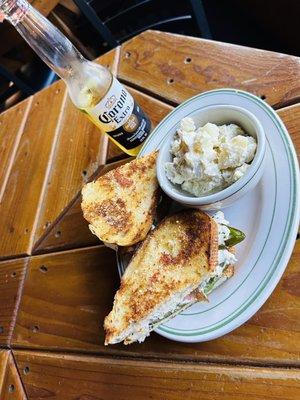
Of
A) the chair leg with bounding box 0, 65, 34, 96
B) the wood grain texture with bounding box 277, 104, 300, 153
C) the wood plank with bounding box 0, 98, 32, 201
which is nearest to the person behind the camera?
the wood grain texture with bounding box 277, 104, 300, 153

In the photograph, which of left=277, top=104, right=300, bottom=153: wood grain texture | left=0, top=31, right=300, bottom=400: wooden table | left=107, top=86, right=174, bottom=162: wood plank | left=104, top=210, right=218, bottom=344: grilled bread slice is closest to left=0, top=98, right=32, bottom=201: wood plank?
left=0, top=31, right=300, bottom=400: wooden table

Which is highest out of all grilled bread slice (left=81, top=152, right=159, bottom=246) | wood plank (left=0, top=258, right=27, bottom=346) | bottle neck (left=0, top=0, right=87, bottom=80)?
bottle neck (left=0, top=0, right=87, bottom=80)

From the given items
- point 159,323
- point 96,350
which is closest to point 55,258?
point 96,350

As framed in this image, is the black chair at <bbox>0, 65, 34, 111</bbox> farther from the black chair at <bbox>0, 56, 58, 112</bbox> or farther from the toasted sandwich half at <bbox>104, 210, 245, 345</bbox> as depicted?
the toasted sandwich half at <bbox>104, 210, 245, 345</bbox>

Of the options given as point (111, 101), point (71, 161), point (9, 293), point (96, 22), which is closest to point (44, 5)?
point (96, 22)

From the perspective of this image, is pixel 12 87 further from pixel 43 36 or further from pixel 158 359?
pixel 158 359

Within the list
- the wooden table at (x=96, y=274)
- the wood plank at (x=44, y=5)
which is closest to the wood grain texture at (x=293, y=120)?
the wooden table at (x=96, y=274)
